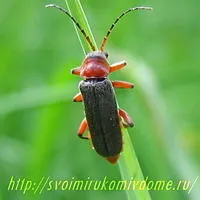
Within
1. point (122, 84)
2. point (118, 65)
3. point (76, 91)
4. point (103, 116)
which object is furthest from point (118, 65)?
point (76, 91)

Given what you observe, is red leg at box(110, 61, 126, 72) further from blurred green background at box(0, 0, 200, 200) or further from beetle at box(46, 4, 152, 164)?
blurred green background at box(0, 0, 200, 200)

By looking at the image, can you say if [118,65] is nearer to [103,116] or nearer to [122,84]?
[122,84]

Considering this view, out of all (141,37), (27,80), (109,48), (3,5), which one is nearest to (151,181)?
(109,48)

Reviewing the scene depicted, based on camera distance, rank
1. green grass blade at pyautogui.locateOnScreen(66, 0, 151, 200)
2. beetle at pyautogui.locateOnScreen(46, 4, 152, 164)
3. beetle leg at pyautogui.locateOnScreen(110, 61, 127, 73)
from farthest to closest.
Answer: beetle leg at pyautogui.locateOnScreen(110, 61, 127, 73)
beetle at pyautogui.locateOnScreen(46, 4, 152, 164)
green grass blade at pyautogui.locateOnScreen(66, 0, 151, 200)

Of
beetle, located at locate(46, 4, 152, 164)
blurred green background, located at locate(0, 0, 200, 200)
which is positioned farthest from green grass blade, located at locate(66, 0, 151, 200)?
blurred green background, located at locate(0, 0, 200, 200)

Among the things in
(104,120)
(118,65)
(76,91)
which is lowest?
(76,91)

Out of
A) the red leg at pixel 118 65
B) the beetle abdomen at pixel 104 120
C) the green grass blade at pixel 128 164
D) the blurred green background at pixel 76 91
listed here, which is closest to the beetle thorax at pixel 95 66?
the red leg at pixel 118 65
